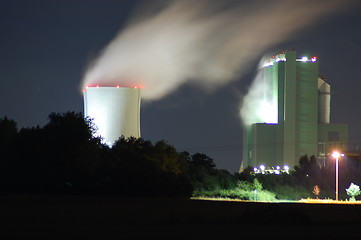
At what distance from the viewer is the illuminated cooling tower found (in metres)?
53.1

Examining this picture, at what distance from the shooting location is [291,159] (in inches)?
3489

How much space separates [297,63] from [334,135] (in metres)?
9.04

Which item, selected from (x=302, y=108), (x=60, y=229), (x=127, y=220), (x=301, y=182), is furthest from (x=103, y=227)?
(x=302, y=108)

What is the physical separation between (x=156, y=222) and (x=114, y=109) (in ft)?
102

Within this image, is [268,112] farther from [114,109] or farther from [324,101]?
[114,109]

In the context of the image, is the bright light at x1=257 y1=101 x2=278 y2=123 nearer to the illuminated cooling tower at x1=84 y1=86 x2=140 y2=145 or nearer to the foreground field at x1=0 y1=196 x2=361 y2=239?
the illuminated cooling tower at x1=84 y1=86 x2=140 y2=145

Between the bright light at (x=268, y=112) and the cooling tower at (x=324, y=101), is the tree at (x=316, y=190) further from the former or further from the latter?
the cooling tower at (x=324, y=101)

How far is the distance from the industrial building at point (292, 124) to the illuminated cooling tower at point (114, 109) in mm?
34303

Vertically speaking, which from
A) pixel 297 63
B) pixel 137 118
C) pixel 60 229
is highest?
pixel 297 63

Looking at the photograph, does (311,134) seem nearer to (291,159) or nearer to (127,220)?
(291,159)

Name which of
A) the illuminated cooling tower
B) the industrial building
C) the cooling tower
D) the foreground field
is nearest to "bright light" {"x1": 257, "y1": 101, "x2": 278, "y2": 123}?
the industrial building

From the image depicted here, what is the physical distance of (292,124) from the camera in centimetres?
8750

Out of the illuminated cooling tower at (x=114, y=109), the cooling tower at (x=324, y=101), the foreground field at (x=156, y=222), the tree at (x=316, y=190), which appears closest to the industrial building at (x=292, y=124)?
the cooling tower at (x=324, y=101)

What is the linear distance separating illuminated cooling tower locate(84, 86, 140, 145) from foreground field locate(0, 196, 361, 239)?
74.3 ft
